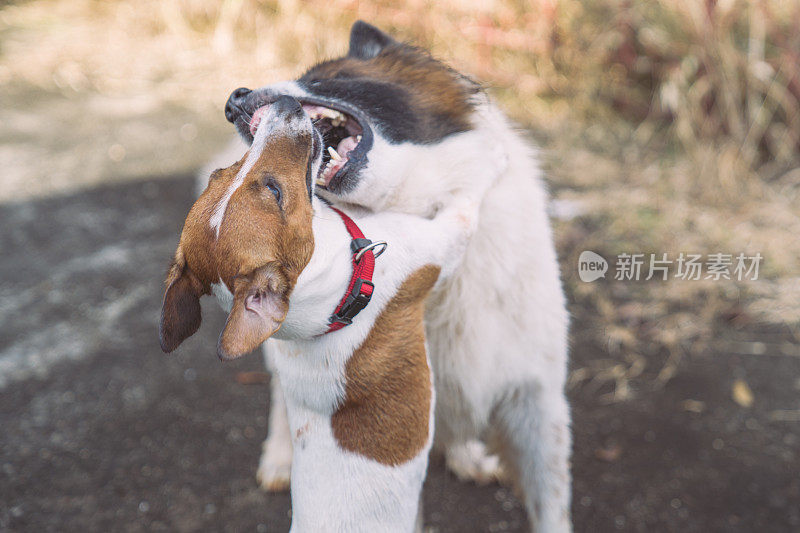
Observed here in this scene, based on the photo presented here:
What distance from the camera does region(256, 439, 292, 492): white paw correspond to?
2457 mm

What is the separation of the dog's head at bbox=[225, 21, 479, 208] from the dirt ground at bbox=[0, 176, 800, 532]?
1273mm

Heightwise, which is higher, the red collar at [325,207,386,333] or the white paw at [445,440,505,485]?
the red collar at [325,207,386,333]

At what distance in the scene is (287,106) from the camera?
5.51ft

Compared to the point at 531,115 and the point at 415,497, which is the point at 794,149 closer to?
the point at 531,115

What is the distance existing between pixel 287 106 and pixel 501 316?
851 millimetres

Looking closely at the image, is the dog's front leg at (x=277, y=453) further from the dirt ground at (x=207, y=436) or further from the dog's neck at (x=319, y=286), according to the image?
the dog's neck at (x=319, y=286)

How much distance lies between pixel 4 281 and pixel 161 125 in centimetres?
206

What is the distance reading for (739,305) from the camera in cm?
345

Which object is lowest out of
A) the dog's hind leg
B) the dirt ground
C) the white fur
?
the dirt ground

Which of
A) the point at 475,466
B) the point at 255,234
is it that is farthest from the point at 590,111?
the point at 255,234

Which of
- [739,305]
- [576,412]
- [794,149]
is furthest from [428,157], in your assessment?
[794,149]
